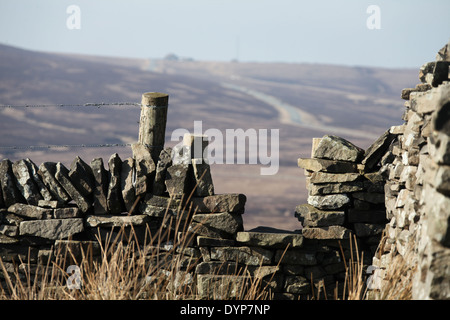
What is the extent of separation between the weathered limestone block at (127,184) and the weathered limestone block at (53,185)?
0.57 meters

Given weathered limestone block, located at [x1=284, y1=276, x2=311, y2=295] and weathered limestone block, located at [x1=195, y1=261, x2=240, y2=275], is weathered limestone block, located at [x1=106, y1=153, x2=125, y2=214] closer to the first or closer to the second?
weathered limestone block, located at [x1=195, y1=261, x2=240, y2=275]

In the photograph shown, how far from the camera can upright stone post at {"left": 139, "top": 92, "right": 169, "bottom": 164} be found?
226 inches

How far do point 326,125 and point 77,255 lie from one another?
6015cm

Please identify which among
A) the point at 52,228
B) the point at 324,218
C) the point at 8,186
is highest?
the point at 8,186

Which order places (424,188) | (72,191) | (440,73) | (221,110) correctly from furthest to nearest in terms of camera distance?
(221,110), (72,191), (440,73), (424,188)

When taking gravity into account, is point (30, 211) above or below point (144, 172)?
below

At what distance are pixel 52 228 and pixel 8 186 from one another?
2.08 ft

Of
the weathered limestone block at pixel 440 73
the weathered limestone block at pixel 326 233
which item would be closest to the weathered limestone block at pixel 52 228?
the weathered limestone block at pixel 326 233

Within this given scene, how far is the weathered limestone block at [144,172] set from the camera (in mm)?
5652

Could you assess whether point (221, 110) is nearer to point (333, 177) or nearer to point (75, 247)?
point (333, 177)

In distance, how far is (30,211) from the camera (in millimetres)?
5695

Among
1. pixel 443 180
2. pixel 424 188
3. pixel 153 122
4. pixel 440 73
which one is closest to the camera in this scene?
pixel 443 180

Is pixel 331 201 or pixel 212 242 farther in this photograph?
pixel 331 201

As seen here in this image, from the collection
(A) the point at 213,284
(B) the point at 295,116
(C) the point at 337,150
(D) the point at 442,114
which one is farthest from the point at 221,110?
(D) the point at 442,114
